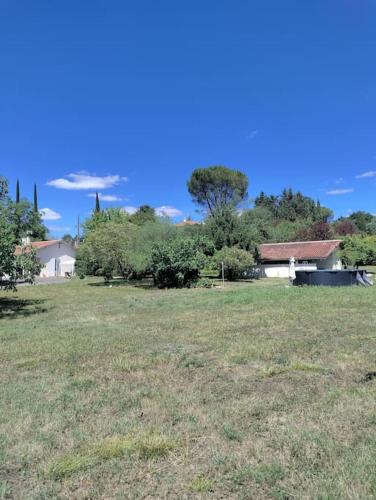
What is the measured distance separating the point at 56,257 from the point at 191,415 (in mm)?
49178

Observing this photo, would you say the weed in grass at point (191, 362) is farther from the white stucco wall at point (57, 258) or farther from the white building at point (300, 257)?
the white stucco wall at point (57, 258)

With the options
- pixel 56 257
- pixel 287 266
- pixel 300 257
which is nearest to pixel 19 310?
pixel 287 266

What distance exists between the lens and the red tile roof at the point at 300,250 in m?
36.5

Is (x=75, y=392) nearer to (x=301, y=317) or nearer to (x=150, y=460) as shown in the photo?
(x=150, y=460)

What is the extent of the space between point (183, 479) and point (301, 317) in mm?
8372

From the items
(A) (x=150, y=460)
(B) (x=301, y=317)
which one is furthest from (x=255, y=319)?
(A) (x=150, y=460)

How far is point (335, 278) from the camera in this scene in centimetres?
2175

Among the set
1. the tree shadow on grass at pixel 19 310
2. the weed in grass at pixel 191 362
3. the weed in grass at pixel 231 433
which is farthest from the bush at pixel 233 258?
the weed in grass at pixel 231 433

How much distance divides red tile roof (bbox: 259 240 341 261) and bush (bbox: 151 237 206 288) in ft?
45.2

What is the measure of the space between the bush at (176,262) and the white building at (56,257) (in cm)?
2558

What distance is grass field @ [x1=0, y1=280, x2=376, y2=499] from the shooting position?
9.29 ft

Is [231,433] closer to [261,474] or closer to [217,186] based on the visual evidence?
[261,474]

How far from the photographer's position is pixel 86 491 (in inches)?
108

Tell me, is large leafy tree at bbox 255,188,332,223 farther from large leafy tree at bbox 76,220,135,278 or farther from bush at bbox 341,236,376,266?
large leafy tree at bbox 76,220,135,278
